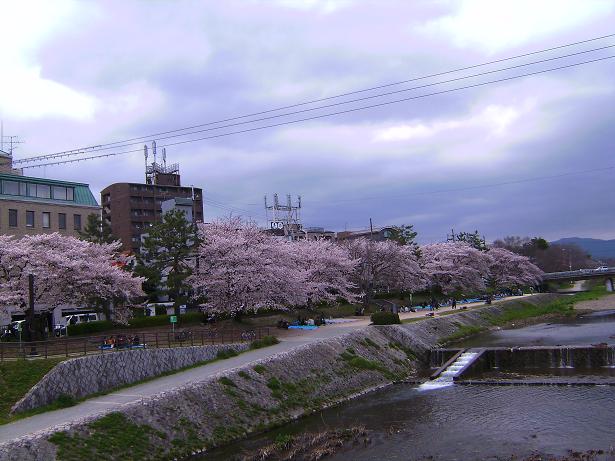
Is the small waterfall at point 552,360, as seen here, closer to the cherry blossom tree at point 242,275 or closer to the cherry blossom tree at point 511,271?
the cherry blossom tree at point 242,275

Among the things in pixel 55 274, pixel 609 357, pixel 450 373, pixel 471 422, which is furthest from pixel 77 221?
pixel 609 357

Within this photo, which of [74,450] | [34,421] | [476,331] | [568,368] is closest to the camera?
[74,450]

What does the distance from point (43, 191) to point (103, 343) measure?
32.1 meters

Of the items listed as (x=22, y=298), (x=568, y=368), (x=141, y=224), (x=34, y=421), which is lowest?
(x=568, y=368)

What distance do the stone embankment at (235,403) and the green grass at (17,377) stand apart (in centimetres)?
461

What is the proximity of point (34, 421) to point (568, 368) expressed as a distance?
3002cm

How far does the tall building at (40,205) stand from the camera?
5197cm

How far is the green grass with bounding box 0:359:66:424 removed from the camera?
21.7 metres

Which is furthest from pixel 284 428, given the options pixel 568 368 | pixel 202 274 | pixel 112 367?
pixel 202 274

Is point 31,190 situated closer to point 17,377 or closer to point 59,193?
point 59,193

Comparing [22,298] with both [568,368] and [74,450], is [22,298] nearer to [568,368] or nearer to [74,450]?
[74,450]

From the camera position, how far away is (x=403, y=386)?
103 feet

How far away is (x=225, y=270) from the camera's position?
43.3m

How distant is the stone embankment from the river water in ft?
3.91
